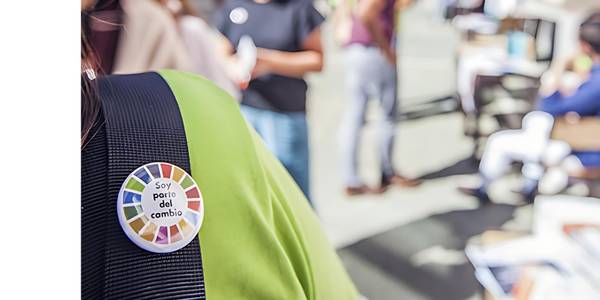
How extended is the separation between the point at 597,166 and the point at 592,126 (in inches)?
4.3

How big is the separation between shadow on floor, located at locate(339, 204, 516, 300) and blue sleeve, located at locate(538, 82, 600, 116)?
0.30 m

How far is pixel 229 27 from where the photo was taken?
1878 millimetres

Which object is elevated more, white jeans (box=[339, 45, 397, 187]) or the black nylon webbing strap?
the black nylon webbing strap

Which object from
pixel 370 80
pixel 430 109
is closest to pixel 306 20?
pixel 370 80

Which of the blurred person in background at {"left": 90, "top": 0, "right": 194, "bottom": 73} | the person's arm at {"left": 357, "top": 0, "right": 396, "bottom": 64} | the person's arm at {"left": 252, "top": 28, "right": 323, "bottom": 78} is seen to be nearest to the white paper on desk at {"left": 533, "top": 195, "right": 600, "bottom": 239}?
the person's arm at {"left": 357, "top": 0, "right": 396, "bottom": 64}

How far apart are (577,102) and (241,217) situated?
5.45 ft

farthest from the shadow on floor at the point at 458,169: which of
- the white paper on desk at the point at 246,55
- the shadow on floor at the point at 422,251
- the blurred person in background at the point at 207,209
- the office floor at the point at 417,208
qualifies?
the blurred person in background at the point at 207,209

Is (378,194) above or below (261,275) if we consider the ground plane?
below

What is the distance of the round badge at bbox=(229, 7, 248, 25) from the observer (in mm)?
1871

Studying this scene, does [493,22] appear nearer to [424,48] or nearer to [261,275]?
[424,48]

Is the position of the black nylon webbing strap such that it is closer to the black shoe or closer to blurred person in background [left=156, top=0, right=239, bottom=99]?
blurred person in background [left=156, top=0, right=239, bottom=99]

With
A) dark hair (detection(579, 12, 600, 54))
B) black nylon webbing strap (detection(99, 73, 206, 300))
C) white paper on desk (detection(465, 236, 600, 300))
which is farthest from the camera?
white paper on desk (detection(465, 236, 600, 300))
